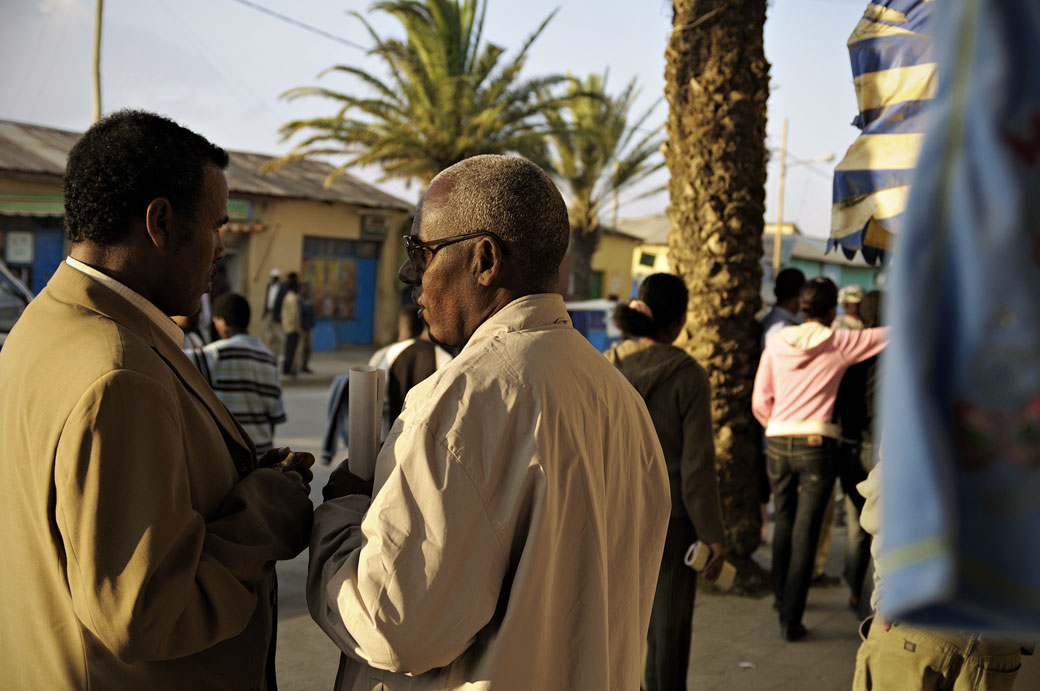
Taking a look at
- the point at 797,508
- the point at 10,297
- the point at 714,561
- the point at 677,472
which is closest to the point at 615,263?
the point at 10,297

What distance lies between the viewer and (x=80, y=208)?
1.80 meters

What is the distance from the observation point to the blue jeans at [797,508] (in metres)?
5.08

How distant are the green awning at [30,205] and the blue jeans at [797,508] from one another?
51.0 ft

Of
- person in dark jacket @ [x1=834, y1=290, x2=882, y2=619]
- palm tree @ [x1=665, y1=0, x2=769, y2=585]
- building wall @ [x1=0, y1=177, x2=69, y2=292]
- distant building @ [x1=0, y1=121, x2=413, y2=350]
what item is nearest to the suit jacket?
person in dark jacket @ [x1=834, y1=290, x2=882, y2=619]

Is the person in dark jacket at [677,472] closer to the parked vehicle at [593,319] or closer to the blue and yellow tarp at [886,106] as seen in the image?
the blue and yellow tarp at [886,106]

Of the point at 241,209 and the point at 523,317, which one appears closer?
the point at 523,317

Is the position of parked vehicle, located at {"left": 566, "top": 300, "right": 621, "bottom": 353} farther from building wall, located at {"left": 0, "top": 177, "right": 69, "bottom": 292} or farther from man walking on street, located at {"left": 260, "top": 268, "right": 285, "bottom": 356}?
building wall, located at {"left": 0, "top": 177, "right": 69, "bottom": 292}

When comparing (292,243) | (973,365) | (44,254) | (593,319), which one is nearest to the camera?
(973,365)

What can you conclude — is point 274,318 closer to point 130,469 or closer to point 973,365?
point 130,469

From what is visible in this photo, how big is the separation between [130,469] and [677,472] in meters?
2.84

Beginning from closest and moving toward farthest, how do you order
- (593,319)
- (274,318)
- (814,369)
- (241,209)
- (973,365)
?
1. (973,365)
2. (814,369)
3. (593,319)
4. (274,318)
5. (241,209)

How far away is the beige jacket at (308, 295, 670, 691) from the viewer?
157 cm

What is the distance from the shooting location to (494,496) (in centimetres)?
163

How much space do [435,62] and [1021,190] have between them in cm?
1858
